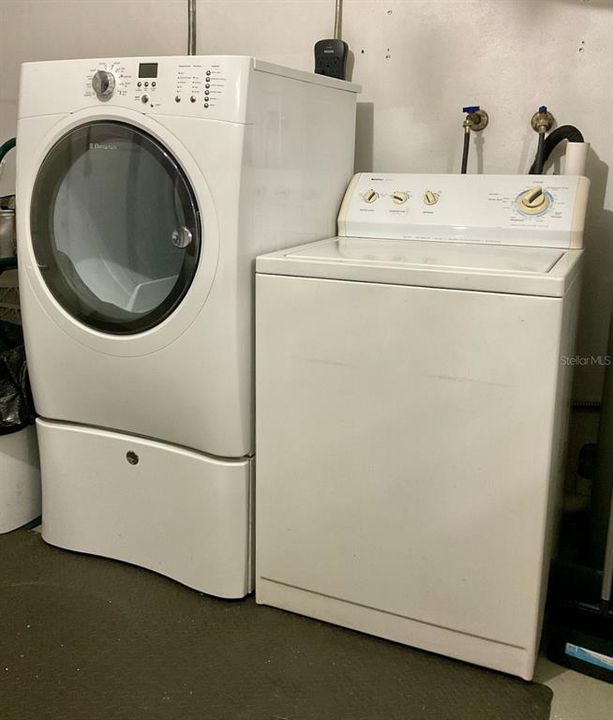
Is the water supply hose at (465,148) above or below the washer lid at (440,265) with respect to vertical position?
above

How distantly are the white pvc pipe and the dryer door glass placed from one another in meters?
0.87

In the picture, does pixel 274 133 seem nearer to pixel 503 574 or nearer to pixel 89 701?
pixel 503 574

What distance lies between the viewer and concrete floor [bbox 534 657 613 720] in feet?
4.24

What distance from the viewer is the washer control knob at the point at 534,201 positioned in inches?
62.5

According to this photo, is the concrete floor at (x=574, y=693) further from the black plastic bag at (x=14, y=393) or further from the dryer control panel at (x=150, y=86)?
the black plastic bag at (x=14, y=393)

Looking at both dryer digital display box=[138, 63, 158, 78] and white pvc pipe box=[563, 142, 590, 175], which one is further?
white pvc pipe box=[563, 142, 590, 175]

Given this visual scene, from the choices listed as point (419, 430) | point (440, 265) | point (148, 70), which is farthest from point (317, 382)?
point (148, 70)

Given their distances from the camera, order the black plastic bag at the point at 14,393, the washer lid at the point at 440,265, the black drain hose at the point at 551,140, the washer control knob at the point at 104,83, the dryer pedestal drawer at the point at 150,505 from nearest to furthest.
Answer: the washer lid at the point at 440,265 < the washer control knob at the point at 104,83 < the dryer pedestal drawer at the point at 150,505 < the black drain hose at the point at 551,140 < the black plastic bag at the point at 14,393

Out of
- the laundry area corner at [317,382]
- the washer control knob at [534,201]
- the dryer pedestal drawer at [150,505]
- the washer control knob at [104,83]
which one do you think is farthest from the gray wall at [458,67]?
the dryer pedestal drawer at [150,505]

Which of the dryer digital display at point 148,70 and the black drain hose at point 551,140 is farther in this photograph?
the black drain hose at point 551,140

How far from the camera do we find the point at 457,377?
1.27 meters

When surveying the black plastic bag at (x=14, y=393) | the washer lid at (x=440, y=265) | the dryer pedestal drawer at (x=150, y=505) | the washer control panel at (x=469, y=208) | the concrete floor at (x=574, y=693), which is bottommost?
the concrete floor at (x=574, y=693)

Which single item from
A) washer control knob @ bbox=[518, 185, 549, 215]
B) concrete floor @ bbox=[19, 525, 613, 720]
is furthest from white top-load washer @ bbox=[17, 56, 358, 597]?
concrete floor @ bbox=[19, 525, 613, 720]

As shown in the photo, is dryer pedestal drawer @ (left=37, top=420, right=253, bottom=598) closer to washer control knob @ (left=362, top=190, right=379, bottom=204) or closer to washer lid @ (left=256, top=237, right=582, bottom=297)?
washer lid @ (left=256, top=237, right=582, bottom=297)
